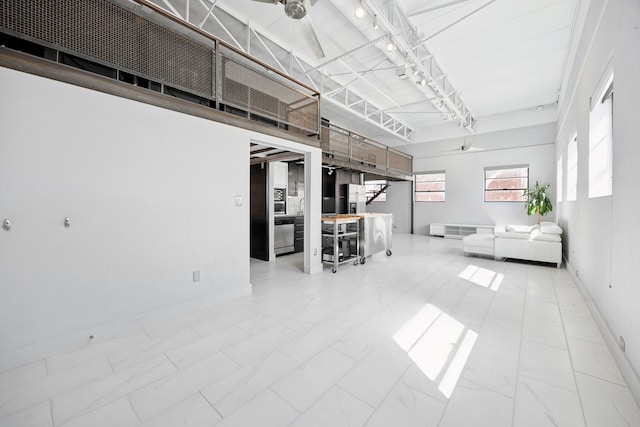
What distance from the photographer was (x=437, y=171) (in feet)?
34.3

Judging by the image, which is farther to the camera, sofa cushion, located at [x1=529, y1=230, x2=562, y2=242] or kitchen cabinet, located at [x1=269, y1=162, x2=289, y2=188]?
kitchen cabinet, located at [x1=269, y1=162, x2=289, y2=188]

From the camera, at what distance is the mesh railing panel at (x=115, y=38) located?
2.13 meters

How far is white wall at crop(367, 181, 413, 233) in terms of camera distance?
36.8 ft

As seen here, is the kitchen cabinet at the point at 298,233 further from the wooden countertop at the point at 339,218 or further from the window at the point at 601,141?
the window at the point at 601,141

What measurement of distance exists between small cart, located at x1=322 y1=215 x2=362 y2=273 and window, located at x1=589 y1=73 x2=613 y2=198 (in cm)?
347

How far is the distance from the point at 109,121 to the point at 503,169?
10942mm

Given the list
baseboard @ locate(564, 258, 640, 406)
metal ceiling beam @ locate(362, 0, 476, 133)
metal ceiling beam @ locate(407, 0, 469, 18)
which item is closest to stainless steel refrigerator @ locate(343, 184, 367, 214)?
metal ceiling beam @ locate(362, 0, 476, 133)

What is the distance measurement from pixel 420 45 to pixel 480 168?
20.5 feet

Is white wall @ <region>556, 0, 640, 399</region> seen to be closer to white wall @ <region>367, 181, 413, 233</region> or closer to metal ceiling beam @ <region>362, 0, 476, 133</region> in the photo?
metal ceiling beam @ <region>362, 0, 476, 133</region>

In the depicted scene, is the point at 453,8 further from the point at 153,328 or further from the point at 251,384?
the point at 153,328

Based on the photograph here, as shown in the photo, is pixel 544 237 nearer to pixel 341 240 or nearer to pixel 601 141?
pixel 601 141

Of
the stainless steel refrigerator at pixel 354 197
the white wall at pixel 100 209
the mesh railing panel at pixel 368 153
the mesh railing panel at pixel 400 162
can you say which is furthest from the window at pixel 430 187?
the white wall at pixel 100 209

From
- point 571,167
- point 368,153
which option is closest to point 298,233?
point 368,153

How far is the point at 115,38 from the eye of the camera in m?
2.55
